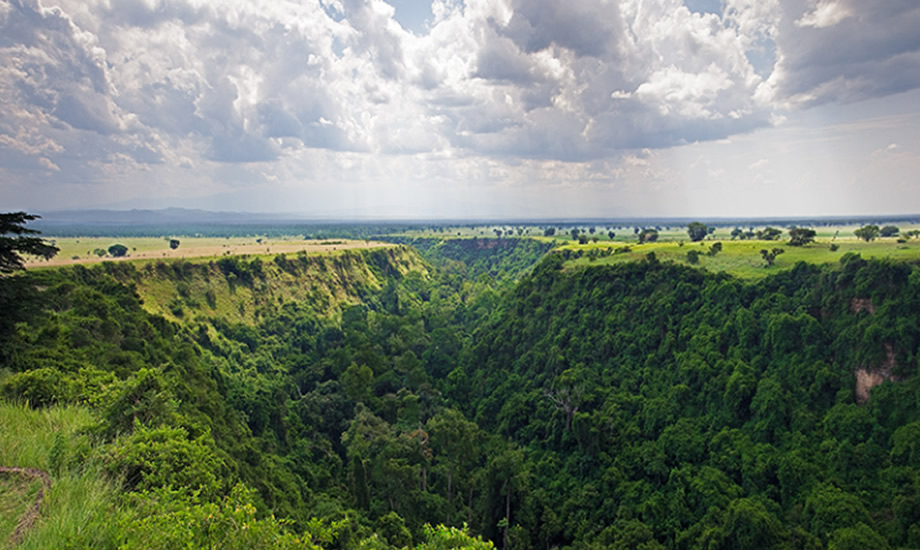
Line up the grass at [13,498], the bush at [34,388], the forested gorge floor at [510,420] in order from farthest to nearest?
the bush at [34,388] → the forested gorge floor at [510,420] → the grass at [13,498]

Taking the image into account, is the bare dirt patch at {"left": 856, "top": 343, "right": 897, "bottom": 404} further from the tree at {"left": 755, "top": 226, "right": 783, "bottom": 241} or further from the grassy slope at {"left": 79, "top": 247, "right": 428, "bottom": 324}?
the grassy slope at {"left": 79, "top": 247, "right": 428, "bottom": 324}

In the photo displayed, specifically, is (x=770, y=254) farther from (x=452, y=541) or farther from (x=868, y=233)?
(x=452, y=541)

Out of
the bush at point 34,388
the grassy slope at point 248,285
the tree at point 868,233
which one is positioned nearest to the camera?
the bush at point 34,388

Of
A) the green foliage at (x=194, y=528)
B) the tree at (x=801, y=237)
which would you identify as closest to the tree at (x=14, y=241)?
the green foliage at (x=194, y=528)

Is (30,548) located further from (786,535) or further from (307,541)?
(786,535)

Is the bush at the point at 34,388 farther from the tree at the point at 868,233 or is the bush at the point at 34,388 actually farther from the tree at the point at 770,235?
the tree at the point at 770,235

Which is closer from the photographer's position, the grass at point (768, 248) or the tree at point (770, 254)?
the grass at point (768, 248)

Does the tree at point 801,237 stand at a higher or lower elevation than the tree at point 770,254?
higher
